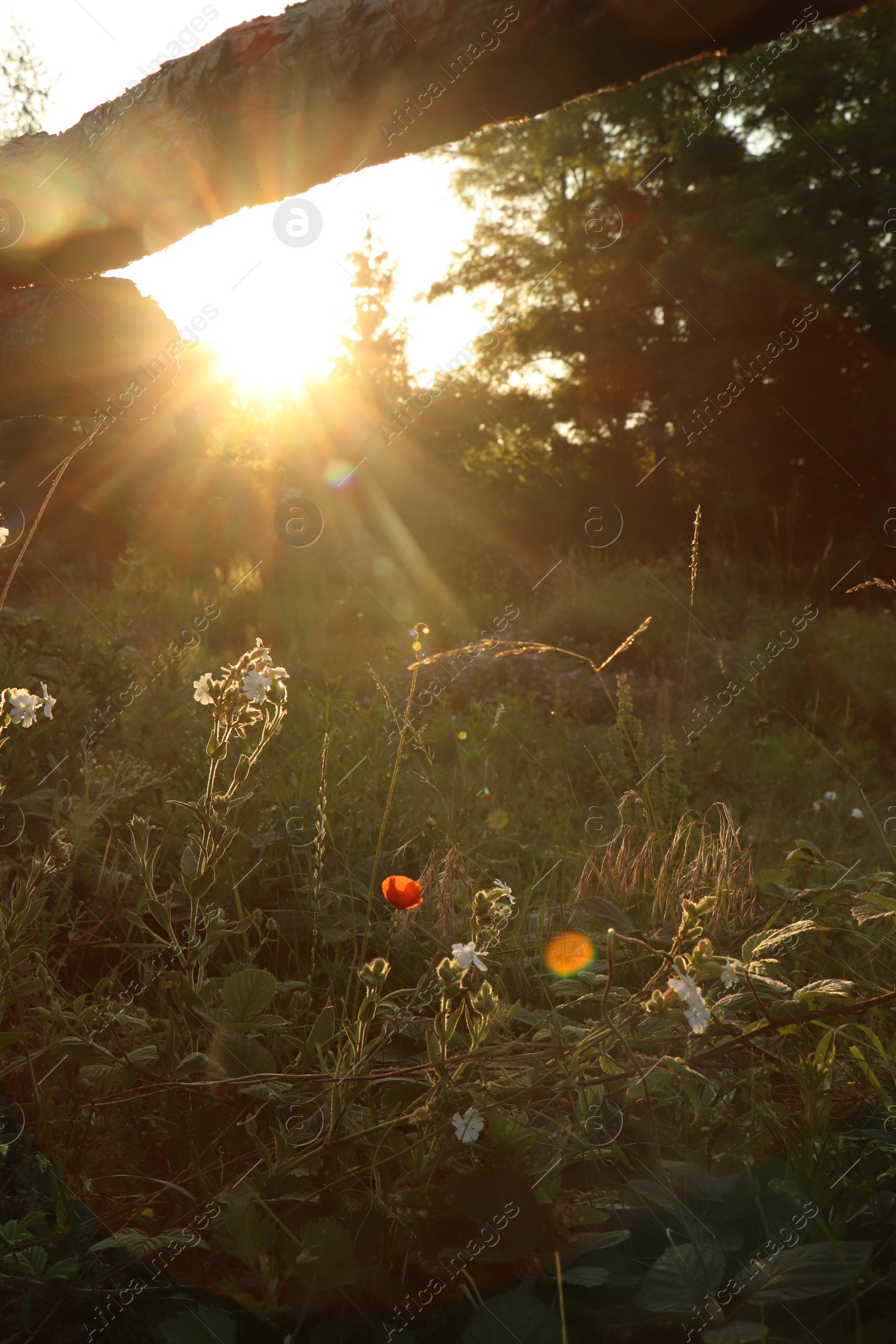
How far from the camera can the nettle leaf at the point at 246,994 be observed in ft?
4.22

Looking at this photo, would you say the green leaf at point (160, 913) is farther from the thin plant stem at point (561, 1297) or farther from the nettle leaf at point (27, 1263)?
the thin plant stem at point (561, 1297)

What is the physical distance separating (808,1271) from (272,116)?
2.46 meters

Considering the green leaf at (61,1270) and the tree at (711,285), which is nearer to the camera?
the green leaf at (61,1270)

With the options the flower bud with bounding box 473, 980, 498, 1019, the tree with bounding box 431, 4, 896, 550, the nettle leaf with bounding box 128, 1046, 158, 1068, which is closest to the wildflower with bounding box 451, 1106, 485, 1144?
the flower bud with bounding box 473, 980, 498, 1019

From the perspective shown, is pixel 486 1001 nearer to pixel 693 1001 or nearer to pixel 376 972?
pixel 376 972

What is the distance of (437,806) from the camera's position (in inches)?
117

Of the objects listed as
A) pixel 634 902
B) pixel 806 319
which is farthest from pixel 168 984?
pixel 806 319

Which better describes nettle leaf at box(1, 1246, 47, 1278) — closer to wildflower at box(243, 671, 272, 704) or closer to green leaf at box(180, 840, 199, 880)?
green leaf at box(180, 840, 199, 880)

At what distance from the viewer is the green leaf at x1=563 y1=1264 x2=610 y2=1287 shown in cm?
100

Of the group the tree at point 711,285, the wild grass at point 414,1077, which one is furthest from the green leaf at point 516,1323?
the tree at point 711,285

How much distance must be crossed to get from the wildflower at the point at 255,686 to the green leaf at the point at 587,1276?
871mm

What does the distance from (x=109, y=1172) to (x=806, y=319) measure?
13419 mm

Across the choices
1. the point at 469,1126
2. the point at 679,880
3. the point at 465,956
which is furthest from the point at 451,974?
the point at 679,880

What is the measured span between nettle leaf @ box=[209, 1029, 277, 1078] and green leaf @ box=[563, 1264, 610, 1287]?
0.51 m
